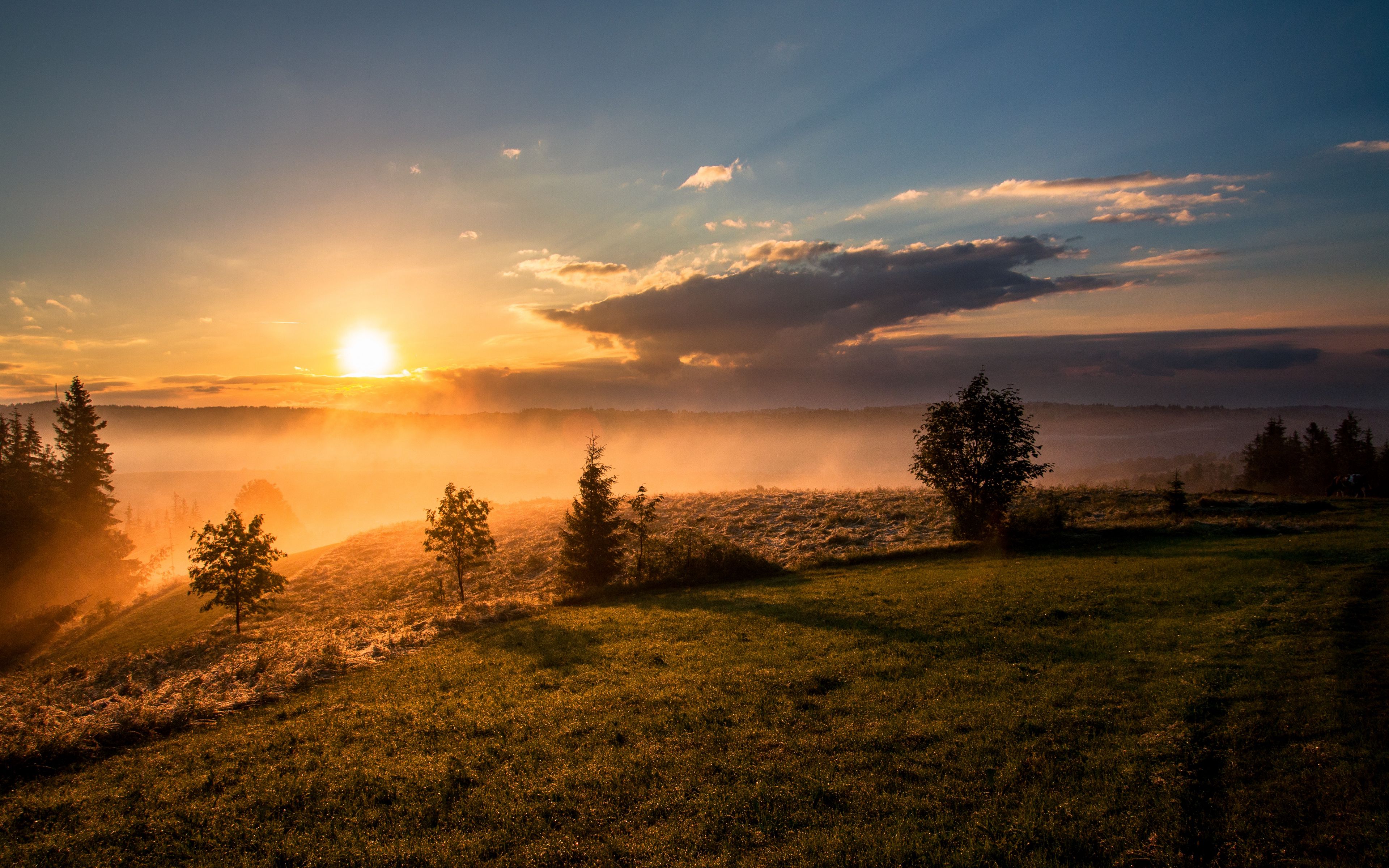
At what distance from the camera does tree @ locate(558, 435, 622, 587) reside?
37.3 m

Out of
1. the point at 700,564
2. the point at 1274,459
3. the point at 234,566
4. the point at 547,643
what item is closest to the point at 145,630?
the point at 234,566

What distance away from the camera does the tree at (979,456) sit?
131ft

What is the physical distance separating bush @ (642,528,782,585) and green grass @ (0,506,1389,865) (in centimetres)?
1449

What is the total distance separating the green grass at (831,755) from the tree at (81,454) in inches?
2753

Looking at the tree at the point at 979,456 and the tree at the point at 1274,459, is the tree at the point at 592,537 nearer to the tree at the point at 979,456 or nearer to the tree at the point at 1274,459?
the tree at the point at 979,456

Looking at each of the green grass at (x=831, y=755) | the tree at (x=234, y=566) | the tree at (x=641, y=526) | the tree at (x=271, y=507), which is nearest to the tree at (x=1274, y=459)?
the green grass at (x=831, y=755)

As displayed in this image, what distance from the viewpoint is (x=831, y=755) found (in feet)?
41.5

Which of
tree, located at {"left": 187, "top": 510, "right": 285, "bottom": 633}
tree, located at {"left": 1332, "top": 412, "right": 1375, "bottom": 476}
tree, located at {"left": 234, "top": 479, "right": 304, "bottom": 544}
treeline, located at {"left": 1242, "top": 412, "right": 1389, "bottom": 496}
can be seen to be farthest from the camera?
tree, located at {"left": 234, "top": 479, "right": 304, "bottom": 544}

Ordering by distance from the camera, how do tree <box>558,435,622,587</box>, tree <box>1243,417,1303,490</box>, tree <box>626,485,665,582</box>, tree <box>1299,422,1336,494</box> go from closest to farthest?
tree <box>558,435,622,587</box>
tree <box>626,485,665,582</box>
tree <box>1299,422,1336,494</box>
tree <box>1243,417,1303,490</box>

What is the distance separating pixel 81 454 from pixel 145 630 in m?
37.0

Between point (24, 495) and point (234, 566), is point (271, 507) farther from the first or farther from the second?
point (234, 566)

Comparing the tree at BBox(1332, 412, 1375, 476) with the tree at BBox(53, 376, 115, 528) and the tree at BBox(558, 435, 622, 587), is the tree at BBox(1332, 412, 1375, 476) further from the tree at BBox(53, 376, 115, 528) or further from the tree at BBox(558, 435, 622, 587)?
the tree at BBox(53, 376, 115, 528)

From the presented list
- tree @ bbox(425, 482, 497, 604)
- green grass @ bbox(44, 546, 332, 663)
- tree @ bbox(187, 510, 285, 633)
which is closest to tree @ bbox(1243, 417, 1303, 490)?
tree @ bbox(425, 482, 497, 604)

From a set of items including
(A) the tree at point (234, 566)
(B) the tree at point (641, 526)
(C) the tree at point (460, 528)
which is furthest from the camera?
(C) the tree at point (460, 528)
